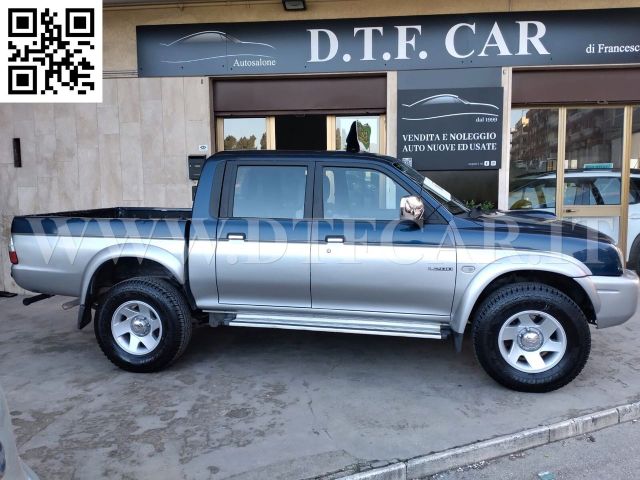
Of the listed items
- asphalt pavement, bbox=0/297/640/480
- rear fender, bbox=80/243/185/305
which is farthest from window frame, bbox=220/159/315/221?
asphalt pavement, bbox=0/297/640/480

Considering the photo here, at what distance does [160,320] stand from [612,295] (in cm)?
367

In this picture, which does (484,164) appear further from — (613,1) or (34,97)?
(34,97)

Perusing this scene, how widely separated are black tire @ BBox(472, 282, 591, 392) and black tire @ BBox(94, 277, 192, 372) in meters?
2.45

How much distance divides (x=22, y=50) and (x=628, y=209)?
939 centimetres

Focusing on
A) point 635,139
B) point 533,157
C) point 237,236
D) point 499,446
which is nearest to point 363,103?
point 533,157

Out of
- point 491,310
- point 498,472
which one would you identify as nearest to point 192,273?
point 491,310

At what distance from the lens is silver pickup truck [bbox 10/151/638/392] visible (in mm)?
4066

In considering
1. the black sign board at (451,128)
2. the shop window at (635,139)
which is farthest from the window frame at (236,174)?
the shop window at (635,139)

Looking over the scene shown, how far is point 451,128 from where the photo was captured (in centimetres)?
774

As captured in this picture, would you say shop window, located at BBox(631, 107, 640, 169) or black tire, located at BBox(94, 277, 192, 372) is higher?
shop window, located at BBox(631, 107, 640, 169)

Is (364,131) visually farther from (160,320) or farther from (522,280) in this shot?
(160,320)

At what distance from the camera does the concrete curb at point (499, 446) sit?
122 inches

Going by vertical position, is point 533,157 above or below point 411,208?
above

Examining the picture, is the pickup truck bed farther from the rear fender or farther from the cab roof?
the cab roof
